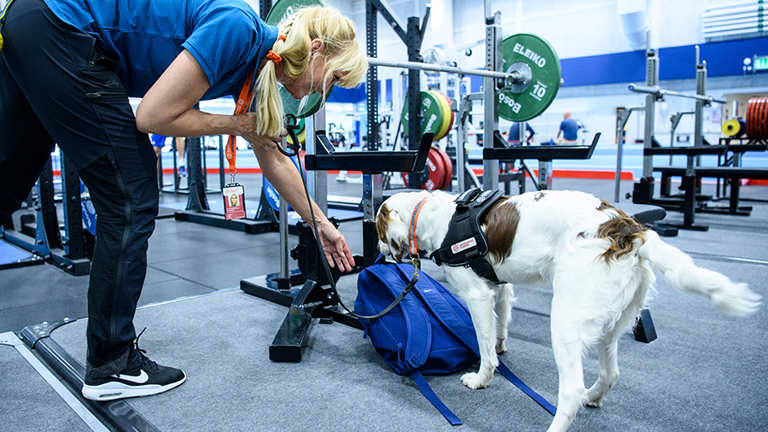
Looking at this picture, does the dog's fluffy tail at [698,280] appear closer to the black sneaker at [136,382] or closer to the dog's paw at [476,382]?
the dog's paw at [476,382]

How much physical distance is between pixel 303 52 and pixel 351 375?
1157 millimetres

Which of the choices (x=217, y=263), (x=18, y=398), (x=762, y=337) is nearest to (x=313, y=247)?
(x=18, y=398)

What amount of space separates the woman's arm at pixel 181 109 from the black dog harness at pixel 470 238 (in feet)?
2.52

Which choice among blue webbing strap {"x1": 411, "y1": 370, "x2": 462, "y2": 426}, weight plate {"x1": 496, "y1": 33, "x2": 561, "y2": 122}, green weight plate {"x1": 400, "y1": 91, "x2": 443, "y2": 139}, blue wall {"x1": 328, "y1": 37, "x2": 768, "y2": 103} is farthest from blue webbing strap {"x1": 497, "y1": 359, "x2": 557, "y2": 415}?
blue wall {"x1": 328, "y1": 37, "x2": 768, "y2": 103}

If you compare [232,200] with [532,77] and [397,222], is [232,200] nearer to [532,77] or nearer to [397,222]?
[397,222]

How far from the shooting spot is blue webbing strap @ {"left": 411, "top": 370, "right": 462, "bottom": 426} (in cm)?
154

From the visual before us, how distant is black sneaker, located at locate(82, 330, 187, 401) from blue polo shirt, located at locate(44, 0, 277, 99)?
3.26ft

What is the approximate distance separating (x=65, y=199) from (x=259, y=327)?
1975 mm

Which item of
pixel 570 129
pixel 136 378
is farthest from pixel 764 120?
pixel 136 378

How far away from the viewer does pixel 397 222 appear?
1.98 meters

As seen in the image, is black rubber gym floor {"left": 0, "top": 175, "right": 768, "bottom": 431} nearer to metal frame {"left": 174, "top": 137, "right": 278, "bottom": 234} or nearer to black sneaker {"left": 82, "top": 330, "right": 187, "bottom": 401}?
black sneaker {"left": 82, "top": 330, "right": 187, "bottom": 401}

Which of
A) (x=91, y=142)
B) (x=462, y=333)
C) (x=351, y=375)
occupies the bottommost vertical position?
(x=351, y=375)

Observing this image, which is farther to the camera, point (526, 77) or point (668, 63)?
point (668, 63)

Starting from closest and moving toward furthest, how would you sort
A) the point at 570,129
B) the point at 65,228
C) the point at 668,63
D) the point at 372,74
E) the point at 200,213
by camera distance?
1. the point at 65,228
2. the point at 372,74
3. the point at 200,213
4. the point at 570,129
5. the point at 668,63
